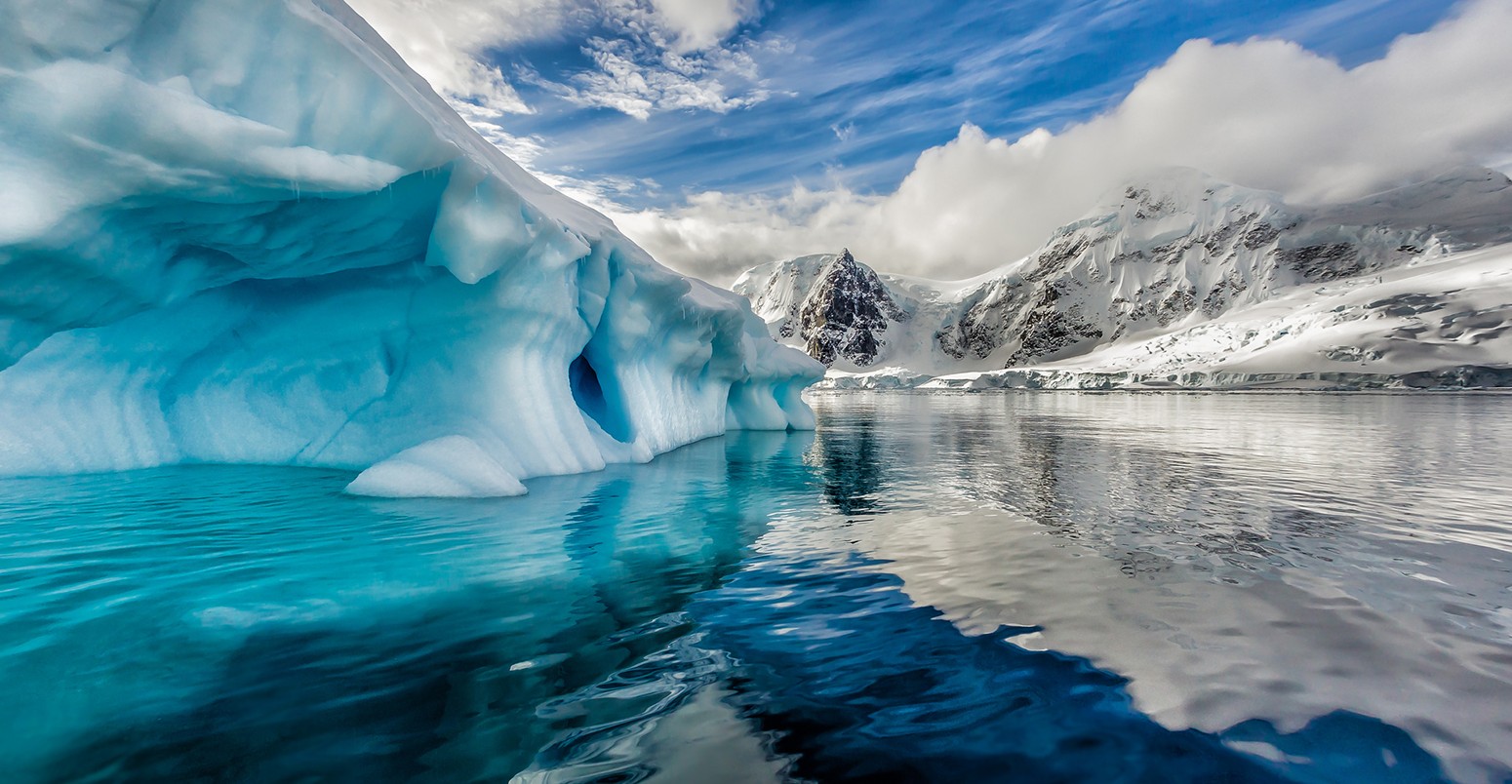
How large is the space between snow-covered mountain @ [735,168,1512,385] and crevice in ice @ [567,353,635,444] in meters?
64.8

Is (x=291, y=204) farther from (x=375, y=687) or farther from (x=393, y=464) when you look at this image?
(x=375, y=687)

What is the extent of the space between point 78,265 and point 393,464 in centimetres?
325

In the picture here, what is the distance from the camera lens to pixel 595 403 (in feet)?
44.9

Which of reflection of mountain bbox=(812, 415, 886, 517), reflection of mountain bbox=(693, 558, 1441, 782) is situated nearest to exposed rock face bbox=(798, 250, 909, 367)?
reflection of mountain bbox=(812, 415, 886, 517)

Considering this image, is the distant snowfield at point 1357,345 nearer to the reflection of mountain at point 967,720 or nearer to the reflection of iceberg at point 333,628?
the reflection of mountain at point 967,720

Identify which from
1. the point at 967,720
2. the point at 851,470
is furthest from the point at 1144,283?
the point at 967,720

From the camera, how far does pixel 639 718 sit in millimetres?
2551

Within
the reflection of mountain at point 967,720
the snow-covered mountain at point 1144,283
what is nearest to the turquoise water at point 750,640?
the reflection of mountain at point 967,720

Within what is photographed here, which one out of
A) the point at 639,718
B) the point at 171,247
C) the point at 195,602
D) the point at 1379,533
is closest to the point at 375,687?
the point at 639,718

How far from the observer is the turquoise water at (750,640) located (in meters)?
2.32

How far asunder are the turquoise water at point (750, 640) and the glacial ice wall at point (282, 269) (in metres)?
1.57

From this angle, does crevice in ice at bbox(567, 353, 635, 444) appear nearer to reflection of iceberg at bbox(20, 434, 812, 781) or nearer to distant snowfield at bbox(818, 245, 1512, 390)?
reflection of iceberg at bbox(20, 434, 812, 781)

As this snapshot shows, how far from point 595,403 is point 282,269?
22.3ft

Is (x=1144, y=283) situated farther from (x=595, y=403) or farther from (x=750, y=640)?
(x=750, y=640)
